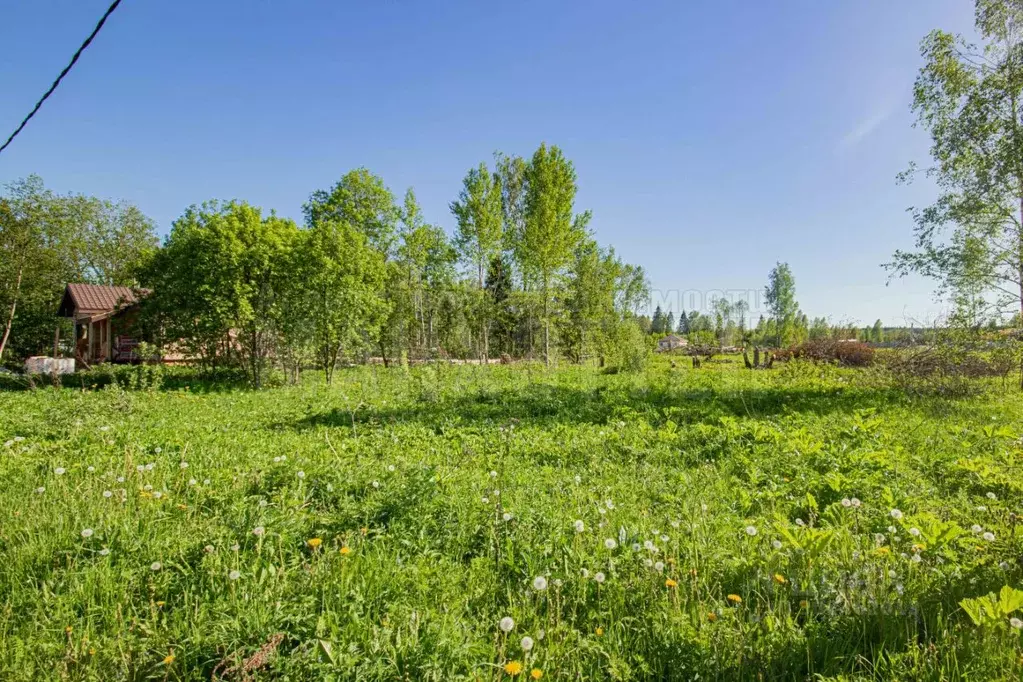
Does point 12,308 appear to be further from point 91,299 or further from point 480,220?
point 480,220

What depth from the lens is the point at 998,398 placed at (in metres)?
9.90

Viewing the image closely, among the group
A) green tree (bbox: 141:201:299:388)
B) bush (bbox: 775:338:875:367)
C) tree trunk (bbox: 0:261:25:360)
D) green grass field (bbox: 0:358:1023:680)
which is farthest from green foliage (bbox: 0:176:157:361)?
bush (bbox: 775:338:875:367)

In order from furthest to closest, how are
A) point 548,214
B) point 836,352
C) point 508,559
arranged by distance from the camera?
point 836,352
point 548,214
point 508,559

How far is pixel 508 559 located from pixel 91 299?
33403 mm

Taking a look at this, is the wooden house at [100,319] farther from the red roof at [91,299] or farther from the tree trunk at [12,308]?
the tree trunk at [12,308]

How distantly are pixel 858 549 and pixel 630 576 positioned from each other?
157 cm

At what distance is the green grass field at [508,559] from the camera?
1995 millimetres

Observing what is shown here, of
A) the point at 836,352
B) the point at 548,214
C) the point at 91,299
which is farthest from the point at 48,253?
the point at 836,352

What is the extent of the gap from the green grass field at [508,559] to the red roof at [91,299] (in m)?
25.9

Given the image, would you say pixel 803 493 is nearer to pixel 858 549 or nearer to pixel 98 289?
pixel 858 549

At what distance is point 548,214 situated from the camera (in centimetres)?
1970

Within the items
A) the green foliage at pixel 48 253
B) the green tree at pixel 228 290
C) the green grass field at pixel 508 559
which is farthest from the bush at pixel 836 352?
the green foliage at pixel 48 253

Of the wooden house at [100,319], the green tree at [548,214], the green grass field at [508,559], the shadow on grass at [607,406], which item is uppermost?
the green tree at [548,214]

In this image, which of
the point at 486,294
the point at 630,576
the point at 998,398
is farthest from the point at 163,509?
the point at 486,294
